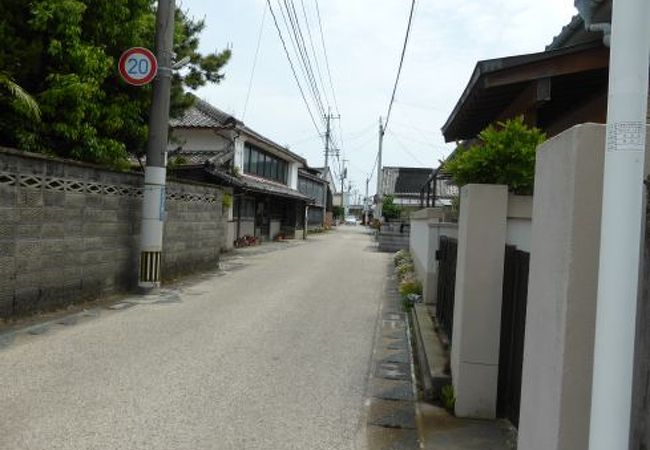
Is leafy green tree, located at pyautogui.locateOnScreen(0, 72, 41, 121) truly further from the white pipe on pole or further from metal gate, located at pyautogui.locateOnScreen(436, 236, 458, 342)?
the white pipe on pole

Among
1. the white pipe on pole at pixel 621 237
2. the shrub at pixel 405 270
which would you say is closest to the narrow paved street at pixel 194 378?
the white pipe on pole at pixel 621 237

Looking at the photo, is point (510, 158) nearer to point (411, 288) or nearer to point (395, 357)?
point (395, 357)

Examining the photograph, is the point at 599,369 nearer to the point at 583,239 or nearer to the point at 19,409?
the point at 583,239

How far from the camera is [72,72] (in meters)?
10.1

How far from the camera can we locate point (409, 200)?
162 feet

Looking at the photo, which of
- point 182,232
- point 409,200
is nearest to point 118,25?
point 182,232

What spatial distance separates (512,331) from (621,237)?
9.11 ft

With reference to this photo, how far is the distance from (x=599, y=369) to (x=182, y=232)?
41.6ft

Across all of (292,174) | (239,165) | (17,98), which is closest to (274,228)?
(292,174)

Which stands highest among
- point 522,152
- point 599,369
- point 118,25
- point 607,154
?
point 118,25

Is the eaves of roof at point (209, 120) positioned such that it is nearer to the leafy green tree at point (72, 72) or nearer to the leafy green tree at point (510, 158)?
the leafy green tree at point (72, 72)

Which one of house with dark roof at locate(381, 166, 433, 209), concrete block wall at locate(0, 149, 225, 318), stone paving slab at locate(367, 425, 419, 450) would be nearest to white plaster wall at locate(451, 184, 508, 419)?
stone paving slab at locate(367, 425, 419, 450)

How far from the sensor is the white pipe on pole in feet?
7.12

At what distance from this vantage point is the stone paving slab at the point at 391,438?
15.2 ft
